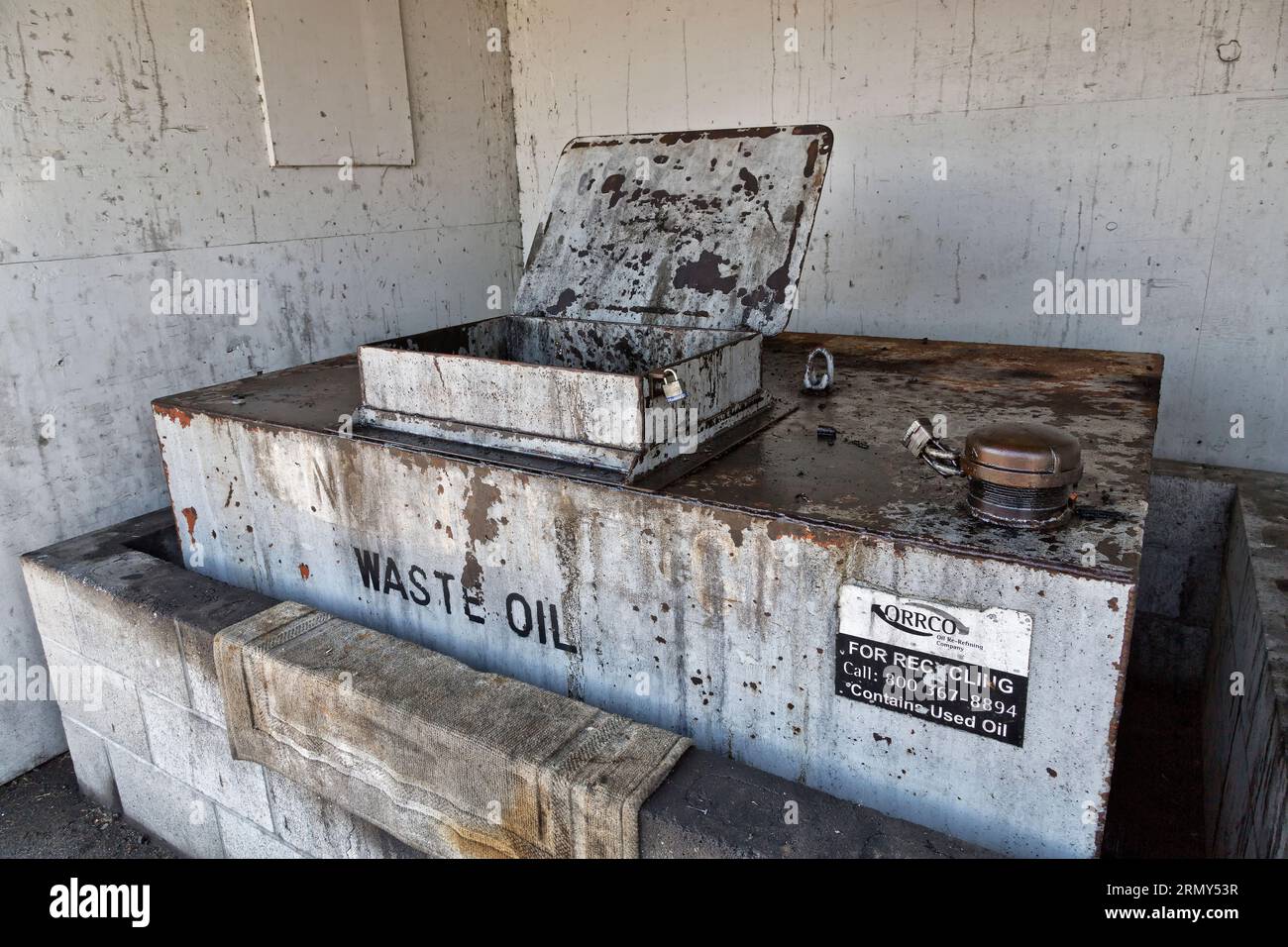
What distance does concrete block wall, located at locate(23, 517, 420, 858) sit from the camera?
1999 millimetres

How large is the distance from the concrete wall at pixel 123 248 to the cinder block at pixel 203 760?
701 millimetres

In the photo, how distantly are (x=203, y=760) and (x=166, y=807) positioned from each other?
34 cm

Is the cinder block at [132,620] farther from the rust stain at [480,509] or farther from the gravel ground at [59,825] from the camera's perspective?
the rust stain at [480,509]

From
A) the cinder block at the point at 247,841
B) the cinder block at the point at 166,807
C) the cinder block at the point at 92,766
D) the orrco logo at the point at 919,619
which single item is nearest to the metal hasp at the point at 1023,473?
the orrco logo at the point at 919,619

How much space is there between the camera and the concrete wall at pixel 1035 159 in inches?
109

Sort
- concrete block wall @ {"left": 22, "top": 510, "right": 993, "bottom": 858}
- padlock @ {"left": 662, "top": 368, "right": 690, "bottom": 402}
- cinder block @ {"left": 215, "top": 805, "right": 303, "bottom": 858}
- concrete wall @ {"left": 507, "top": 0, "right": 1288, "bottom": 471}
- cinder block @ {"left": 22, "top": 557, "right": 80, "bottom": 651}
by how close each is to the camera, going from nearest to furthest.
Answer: padlock @ {"left": 662, "top": 368, "right": 690, "bottom": 402} < concrete block wall @ {"left": 22, "top": 510, "right": 993, "bottom": 858} < cinder block @ {"left": 215, "top": 805, "right": 303, "bottom": 858} < cinder block @ {"left": 22, "top": 557, "right": 80, "bottom": 651} < concrete wall @ {"left": 507, "top": 0, "right": 1288, "bottom": 471}

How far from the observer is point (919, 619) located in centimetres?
130

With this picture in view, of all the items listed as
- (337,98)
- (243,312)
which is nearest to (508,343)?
(243,312)

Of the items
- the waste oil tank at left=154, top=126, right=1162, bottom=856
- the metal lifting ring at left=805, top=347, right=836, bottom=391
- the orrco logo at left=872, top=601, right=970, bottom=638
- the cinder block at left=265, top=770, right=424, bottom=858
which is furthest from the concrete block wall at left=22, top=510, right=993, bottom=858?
the metal lifting ring at left=805, top=347, right=836, bottom=391

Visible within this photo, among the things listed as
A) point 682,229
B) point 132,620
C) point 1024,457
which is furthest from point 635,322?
point 132,620

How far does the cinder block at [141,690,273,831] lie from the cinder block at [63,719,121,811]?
12.2 inches

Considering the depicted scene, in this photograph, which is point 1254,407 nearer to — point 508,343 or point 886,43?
point 886,43

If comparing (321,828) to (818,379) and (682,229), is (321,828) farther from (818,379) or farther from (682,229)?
(682,229)

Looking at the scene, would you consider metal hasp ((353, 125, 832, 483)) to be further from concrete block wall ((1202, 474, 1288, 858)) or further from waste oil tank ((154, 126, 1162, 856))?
concrete block wall ((1202, 474, 1288, 858))
